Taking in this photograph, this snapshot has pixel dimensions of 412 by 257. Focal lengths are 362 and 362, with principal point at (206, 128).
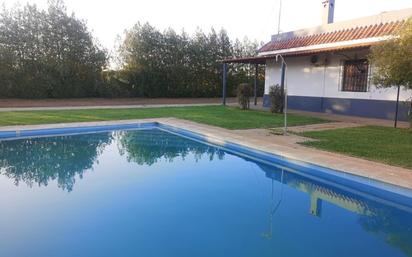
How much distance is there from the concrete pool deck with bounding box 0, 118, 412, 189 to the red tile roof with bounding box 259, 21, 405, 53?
21.1ft

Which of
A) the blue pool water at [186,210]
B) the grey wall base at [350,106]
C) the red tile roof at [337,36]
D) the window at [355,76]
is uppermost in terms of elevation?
the red tile roof at [337,36]

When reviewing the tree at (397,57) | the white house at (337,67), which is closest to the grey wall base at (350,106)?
the white house at (337,67)

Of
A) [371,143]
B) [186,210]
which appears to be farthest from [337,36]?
[186,210]

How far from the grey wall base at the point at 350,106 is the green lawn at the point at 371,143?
261 cm

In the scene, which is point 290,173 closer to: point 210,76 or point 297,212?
point 297,212

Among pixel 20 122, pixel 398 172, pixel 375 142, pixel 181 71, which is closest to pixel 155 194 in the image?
pixel 398 172

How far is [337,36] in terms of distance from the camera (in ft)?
53.0

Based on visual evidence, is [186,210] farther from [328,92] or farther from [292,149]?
[328,92]

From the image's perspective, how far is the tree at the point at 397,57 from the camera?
869 centimetres

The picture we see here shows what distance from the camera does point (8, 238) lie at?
14.0 ft

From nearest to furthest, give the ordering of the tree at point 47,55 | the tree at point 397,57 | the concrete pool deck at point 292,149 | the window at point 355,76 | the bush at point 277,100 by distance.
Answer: the concrete pool deck at point 292,149 → the tree at point 397,57 → the window at point 355,76 → the bush at point 277,100 → the tree at point 47,55

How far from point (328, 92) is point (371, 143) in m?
7.96

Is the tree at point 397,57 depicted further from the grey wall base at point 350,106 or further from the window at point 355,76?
the window at point 355,76

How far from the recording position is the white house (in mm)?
13852
